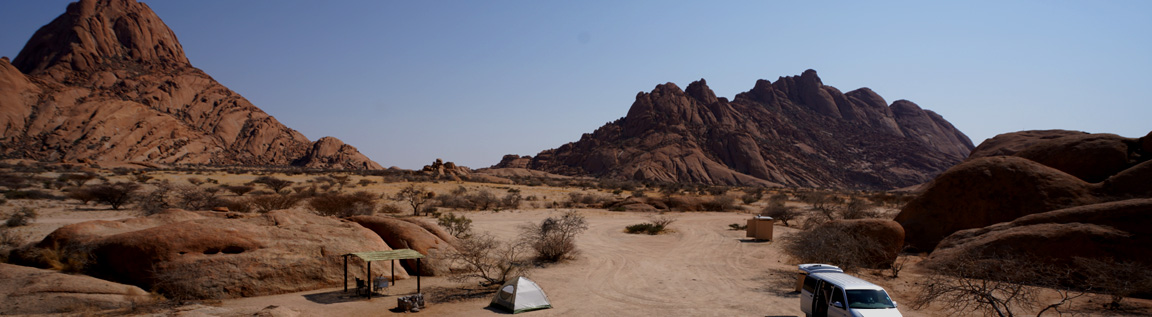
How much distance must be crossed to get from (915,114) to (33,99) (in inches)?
7800

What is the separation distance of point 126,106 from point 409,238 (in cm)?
9661

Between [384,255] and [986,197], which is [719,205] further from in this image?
[384,255]

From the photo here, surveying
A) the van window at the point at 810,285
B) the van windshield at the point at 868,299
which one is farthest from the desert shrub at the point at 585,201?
the van windshield at the point at 868,299

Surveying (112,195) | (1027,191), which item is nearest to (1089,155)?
(1027,191)

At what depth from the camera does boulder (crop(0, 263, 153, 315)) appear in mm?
10047

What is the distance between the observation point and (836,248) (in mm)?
16109

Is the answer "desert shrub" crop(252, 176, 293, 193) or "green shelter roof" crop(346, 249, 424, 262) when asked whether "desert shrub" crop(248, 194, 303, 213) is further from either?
"green shelter roof" crop(346, 249, 424, 262)

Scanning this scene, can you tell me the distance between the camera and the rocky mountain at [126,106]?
76.0 meters

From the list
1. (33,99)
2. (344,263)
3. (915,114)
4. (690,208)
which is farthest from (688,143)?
(33,99)

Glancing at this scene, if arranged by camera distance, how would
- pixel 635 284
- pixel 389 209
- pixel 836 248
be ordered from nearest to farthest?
pixel 635 284 → pixel 836 248 → pixel 389 209

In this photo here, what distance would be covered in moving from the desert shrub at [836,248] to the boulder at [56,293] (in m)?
17.7

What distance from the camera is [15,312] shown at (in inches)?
384

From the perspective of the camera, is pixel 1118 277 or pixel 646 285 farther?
pixel 646 285

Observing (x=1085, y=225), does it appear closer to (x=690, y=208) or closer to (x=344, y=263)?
(x=344, y=263)
